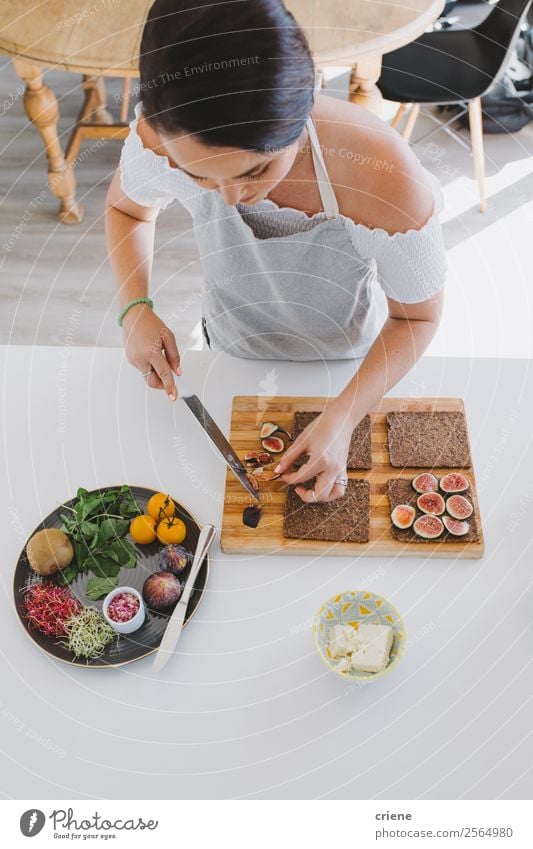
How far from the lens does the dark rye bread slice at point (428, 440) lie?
1.42 metres

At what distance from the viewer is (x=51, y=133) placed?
10.3 ft

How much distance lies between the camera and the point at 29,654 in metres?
1.23

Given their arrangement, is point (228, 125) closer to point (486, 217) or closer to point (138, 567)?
point (138, 567)

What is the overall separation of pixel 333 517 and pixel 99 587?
0.42 m

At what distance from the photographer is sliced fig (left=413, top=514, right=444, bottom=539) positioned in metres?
1.32

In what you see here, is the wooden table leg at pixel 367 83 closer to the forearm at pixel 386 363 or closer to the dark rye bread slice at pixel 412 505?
the forearm at pixel 386 363

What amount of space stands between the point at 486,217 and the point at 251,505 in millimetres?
2371

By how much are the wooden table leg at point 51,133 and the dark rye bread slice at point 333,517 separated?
219 centimetres

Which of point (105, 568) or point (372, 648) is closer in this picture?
point (372, 648)

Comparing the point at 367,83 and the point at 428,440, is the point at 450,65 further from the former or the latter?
the point at 428,440

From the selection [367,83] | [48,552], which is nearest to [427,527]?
[48,552]

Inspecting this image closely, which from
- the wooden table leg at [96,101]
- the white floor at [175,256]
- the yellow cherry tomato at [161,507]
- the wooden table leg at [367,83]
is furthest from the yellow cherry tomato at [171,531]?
the wooden table leg at [96,101]

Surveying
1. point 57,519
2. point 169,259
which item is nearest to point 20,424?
point 57,519

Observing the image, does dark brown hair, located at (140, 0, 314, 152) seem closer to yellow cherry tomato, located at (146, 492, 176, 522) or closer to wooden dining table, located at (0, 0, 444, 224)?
yellow cherry tomato, located at (146, 492, 176, 522)
